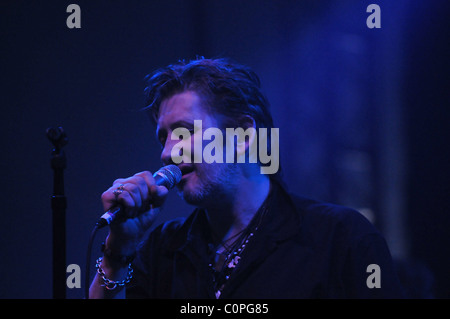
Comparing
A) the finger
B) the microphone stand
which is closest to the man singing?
the finger

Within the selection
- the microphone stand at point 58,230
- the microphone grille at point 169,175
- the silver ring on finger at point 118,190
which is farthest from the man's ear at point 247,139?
the microphone stand at point 58,230

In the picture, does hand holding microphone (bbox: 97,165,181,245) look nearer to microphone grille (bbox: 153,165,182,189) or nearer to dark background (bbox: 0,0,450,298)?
microphone grille (bbox: 153,165,182,189)

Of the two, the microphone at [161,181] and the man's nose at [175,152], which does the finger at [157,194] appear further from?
the man's nose at [175,152]

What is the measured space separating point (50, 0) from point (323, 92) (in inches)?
52.4

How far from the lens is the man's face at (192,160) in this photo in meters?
1.47

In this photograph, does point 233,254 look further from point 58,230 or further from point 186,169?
point 58,230

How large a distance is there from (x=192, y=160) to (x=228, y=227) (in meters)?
0.30

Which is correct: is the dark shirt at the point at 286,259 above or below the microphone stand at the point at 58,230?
below

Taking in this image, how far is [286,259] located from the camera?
138 centimetres

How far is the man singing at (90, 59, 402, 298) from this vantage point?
4.31 feet

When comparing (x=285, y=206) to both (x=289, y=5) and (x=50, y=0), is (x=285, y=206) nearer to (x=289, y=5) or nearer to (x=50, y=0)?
(x=289, y=5)

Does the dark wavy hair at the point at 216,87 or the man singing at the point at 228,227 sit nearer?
the man singing at the point at 228,227

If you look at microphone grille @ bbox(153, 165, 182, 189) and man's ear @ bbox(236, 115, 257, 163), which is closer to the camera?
microphone grille @ bbox(153, 165, 182, 189)

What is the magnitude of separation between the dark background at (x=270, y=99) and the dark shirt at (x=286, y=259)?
1.15ft
